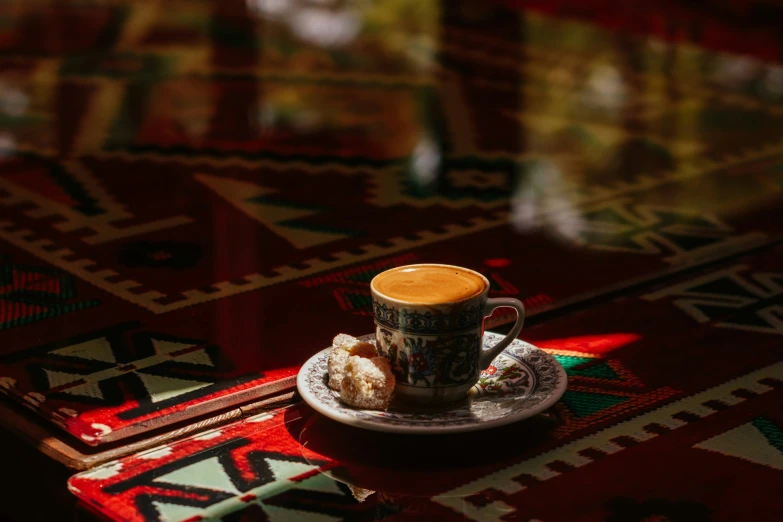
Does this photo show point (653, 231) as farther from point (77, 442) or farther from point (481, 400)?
point (77, 442)

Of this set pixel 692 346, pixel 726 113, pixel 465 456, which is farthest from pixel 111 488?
pixel 726 113

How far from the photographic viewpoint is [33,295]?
148cm

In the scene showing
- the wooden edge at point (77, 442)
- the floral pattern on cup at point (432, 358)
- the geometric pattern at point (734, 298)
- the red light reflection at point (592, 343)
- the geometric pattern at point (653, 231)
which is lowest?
the wooden edge at point (77, 442)

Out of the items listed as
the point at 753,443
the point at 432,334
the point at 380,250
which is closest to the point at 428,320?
the point at 432,334

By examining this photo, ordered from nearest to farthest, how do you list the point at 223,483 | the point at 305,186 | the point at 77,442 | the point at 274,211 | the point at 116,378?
the point at 223,483 < the point at 77,442 < the point at 116,378 < the point at 274,211 < the point at 305,186

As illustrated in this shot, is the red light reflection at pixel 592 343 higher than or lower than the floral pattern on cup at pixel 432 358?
lower

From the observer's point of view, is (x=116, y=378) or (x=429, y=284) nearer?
(x=429, y=284)

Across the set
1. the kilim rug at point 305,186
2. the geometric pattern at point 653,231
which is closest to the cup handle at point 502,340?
the kilim rug at point 305,186

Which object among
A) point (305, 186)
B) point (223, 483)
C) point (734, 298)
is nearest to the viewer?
point (223, 483)

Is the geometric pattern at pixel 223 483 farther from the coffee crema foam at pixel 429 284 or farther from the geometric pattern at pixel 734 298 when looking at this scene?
the geometric pattern at pixel 734 298

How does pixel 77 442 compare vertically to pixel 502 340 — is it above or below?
below

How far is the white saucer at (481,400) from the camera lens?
93 cm

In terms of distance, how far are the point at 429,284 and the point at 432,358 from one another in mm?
74

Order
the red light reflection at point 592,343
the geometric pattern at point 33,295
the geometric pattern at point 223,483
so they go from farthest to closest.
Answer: the geometric pattern at point 33,295 < the red light reflection at point 592,343 < the geometric pattern at point 223,483
